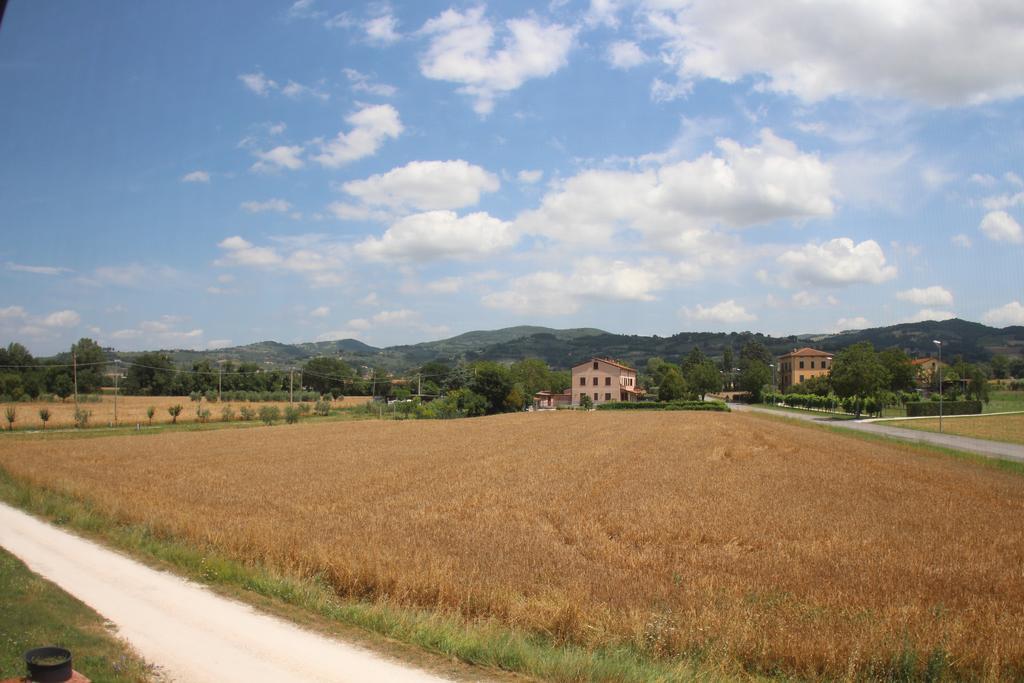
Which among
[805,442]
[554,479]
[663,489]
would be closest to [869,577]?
[663,489]

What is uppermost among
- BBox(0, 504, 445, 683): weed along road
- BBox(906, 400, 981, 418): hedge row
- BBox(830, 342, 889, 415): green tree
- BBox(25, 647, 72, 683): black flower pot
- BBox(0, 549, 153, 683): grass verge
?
BBox(830, 342, 889, 415): green tree

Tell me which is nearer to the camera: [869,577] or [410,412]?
[869,577]

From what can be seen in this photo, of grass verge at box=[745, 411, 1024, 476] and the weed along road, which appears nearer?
the weed along road

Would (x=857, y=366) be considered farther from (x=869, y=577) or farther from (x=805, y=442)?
(x=869, y=577)

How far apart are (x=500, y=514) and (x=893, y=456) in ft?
93.5

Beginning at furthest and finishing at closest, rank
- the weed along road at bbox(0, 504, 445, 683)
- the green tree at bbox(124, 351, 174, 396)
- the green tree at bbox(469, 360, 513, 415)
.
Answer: the green tree at bbox(124, 351, 174, 396) → the green tree at bbox(469, 360, 513, 415) → the weed along road at bbox(0, 504, 445, 683)

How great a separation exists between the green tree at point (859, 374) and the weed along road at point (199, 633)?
88097 millimetres

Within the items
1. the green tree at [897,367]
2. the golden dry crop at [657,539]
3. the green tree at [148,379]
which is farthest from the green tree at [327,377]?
the golden dry crop at [657,539]

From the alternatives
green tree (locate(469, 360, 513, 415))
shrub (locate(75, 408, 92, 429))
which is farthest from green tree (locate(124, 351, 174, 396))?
shrub (locate(75, 408, 92, 429))

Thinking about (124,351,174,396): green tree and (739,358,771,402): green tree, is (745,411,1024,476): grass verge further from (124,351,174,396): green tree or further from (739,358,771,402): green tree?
(124,351,174,396): green tree

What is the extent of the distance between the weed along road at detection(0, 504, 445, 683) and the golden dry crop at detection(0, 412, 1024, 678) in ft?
5.73

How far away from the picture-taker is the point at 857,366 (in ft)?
279

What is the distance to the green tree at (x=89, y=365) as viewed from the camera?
125m

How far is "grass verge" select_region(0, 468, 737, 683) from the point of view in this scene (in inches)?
339
